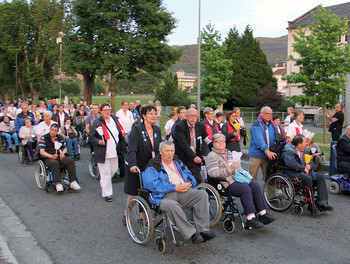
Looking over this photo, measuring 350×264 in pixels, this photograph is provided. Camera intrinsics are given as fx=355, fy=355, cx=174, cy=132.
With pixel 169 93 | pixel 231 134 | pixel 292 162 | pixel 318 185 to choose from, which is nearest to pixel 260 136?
pixel 292 162

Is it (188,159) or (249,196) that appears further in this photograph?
(188,159)

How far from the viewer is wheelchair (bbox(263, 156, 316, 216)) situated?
6.17 meters

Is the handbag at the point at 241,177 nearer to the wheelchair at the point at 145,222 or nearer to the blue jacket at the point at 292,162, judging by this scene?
the blue jacket at the point at 292,162

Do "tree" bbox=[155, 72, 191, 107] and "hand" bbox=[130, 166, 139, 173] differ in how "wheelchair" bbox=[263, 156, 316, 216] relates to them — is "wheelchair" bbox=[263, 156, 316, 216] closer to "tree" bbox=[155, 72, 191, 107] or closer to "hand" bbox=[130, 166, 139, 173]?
"hand" bbox=[130, 166, 139, 173]

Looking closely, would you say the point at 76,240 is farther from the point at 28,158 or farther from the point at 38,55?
the point at 38,55

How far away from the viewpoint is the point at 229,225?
Answer: 548 cm

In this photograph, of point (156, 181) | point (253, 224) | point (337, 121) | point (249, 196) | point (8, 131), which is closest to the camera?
point (156, 181)

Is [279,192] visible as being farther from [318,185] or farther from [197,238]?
[197,238]

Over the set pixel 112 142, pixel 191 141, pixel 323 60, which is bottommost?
pixel 112 142

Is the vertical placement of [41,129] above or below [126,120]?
below

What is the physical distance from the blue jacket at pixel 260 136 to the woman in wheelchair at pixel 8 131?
35.6 ft

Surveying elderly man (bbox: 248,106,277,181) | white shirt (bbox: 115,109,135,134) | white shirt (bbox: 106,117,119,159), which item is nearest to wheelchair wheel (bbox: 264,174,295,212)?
elderly man (bbox: 248,106,277,181)

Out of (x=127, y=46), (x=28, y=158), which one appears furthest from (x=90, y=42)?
(x=28, y=158)

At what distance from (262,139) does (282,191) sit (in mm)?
1097
